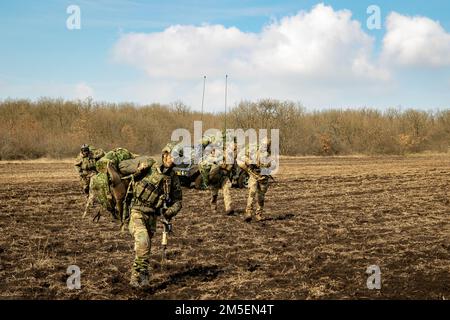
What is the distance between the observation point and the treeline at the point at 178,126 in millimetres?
44656

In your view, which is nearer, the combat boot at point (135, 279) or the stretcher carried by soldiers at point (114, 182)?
the combat boot at point (135, 279)

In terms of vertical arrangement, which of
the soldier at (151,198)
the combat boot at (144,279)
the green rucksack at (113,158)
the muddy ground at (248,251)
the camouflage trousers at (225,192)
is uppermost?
the green rucksack at (113,158)

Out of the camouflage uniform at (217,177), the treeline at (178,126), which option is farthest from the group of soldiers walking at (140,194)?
the treeline at (178,126)

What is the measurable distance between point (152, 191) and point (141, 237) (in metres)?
0.72

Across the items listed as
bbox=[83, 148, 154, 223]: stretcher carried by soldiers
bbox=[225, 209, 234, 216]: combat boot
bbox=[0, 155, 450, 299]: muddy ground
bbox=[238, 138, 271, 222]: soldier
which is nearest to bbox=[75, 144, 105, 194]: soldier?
bbox=[0, 155, 450, 299]: muddy ground

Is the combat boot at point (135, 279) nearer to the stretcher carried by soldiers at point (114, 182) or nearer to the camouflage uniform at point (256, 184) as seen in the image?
the stretcher carried by soldiers at point (114, 182)

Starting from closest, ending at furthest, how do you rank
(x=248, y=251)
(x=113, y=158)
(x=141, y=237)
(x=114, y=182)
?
1. (x=141, y=237)
2. (x=114, y=182)
3. (x=113, y=158)
4. (x=248, y=251)

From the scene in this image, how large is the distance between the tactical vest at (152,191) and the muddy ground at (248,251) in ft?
4.01

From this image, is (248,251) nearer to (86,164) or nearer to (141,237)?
(141,237)

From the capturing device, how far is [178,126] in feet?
194

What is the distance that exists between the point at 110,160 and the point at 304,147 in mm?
48911

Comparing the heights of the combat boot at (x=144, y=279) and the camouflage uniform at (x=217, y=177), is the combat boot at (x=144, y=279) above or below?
below

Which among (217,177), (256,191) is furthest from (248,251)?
(217,177)

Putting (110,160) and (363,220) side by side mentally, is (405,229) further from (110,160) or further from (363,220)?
(110,160)
